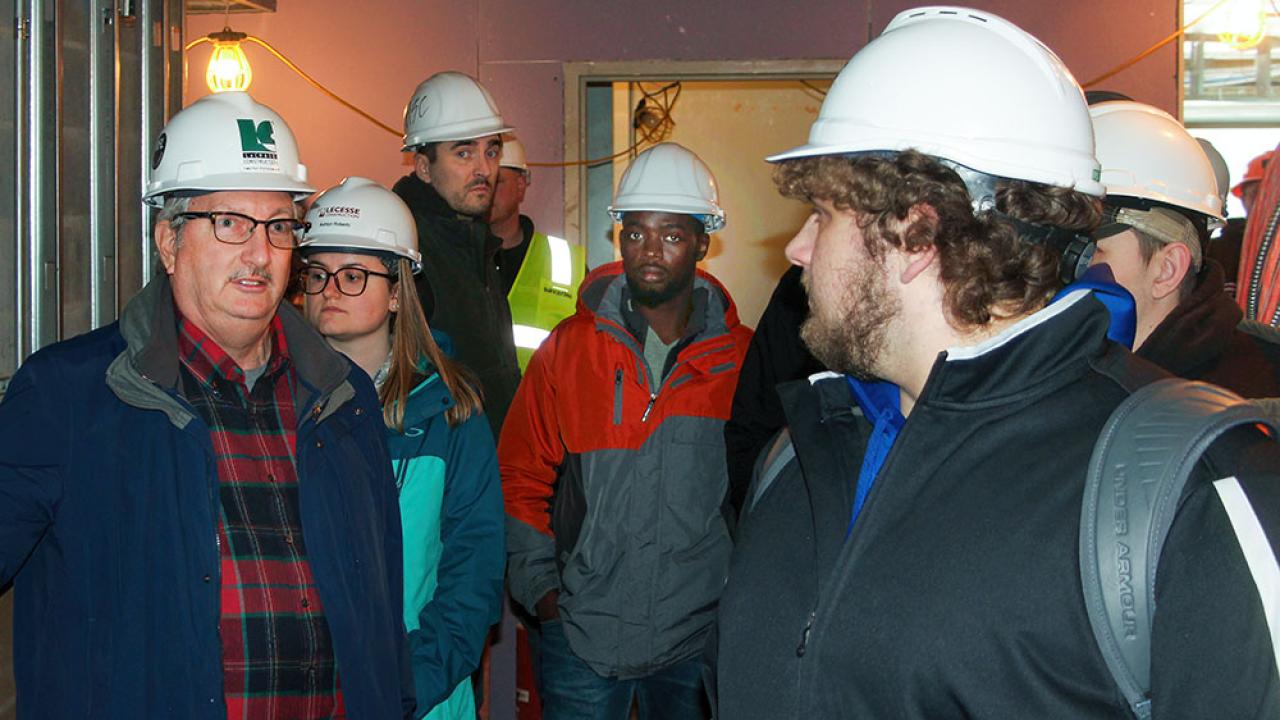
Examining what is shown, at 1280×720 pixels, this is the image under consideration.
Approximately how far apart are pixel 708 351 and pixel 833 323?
2.06 meters

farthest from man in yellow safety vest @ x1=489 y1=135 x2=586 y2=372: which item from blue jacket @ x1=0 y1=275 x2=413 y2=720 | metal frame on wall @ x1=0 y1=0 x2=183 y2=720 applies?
blue jacket @ x1=0 y1=275 x2=413 y2=720

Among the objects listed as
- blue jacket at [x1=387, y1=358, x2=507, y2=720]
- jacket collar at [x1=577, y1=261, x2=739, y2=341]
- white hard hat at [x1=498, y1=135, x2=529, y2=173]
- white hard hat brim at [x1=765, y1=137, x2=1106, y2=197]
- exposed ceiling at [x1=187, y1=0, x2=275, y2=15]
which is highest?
exposed ceiling at [x1=187, y1=0, x2=275, y2=15]

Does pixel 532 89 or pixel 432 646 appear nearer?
pixel 432 646

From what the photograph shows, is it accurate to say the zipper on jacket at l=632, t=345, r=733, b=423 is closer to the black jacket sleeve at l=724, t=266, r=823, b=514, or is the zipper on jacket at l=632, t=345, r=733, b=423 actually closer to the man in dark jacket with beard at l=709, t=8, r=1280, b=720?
the black jacket sleeve at l=724, t=266, r=823, b=514

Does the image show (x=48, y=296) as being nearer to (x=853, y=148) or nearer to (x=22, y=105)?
(x=22, y=105)

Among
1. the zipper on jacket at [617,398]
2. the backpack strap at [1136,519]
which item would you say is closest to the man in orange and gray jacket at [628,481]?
the zipper on jacket at [617,398]

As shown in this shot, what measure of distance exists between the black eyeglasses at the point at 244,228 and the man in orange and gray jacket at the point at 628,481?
133cm

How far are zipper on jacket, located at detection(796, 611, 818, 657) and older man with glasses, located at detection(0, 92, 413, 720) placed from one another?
1.15 metres

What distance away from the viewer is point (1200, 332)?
2377 millimetres

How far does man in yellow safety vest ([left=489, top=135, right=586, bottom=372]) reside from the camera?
5066 millimetres

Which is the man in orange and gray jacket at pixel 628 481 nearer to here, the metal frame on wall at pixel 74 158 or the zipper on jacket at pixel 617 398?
the zipper on jacket at pixel 617 398

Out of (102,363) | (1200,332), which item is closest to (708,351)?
(1200,332)

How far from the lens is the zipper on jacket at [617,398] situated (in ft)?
12.0

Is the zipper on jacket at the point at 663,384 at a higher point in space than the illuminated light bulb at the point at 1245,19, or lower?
lower
